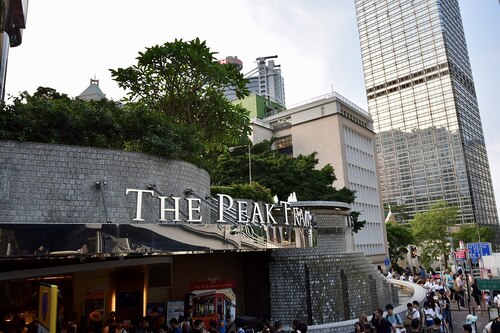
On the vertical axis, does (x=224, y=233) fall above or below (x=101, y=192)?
below

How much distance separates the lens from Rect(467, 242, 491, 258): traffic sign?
24.0 m

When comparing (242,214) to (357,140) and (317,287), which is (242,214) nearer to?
(317,287)

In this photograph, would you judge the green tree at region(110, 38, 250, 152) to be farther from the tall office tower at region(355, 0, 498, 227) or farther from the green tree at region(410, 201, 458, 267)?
the tall office tower at region(355, 0, 498, 227)

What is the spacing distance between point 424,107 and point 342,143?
216ft

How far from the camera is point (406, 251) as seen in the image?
57.1 meters

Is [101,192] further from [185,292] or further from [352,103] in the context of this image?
[352,103]

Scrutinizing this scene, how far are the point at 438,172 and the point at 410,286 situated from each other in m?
87.4

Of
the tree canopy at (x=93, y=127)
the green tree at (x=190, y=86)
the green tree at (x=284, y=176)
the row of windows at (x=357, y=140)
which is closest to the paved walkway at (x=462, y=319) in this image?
the tree canopy at (x=93, y=127)

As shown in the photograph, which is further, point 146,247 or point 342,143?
point 342,143

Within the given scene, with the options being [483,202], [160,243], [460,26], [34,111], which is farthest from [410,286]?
[460,26]

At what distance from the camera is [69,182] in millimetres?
9648

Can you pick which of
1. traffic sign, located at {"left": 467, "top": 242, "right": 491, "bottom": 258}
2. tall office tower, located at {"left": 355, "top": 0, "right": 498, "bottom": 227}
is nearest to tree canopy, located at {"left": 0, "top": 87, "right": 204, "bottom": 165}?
traffic sign, located at {"left": 467, "top": 242, "right": 491, "bottom": 258}

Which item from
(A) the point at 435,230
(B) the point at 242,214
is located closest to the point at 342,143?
(A) the point at 435,230

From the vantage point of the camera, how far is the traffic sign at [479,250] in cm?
2402
